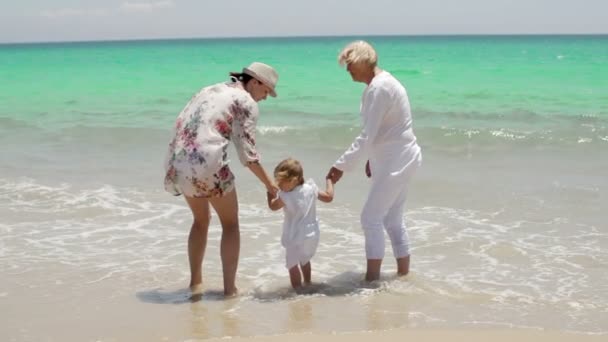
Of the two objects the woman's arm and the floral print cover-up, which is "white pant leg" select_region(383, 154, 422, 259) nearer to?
the woman's arm

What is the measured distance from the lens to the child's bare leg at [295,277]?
550 centimetres

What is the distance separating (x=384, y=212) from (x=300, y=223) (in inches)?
23.2

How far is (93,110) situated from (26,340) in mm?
15686

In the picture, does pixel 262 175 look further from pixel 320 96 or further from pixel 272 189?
pixel 320 96

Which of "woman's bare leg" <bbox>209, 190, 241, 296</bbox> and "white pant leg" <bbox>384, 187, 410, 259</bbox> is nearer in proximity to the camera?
"woman's bare leg" <bbox>209, 190, 241, 296</bbox>

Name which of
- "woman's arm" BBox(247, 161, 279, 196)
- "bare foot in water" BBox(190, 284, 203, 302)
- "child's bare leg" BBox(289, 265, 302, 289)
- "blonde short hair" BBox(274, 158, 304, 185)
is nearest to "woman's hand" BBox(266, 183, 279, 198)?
"woman's arm" BBox(247, 161, 279, 196)

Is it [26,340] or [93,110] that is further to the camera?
[93,110]

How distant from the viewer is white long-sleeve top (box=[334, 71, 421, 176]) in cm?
526

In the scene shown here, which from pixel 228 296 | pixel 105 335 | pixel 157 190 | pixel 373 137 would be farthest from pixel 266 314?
pixel 157 190

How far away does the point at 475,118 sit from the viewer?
16922 mm

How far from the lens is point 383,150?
5430 millimetres

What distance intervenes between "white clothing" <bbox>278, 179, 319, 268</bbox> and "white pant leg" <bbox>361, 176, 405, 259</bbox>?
37 centimetres

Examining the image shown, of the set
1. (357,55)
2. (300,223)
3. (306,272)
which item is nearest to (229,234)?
(300,223)

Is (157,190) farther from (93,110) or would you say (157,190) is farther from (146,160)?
(93,110)
